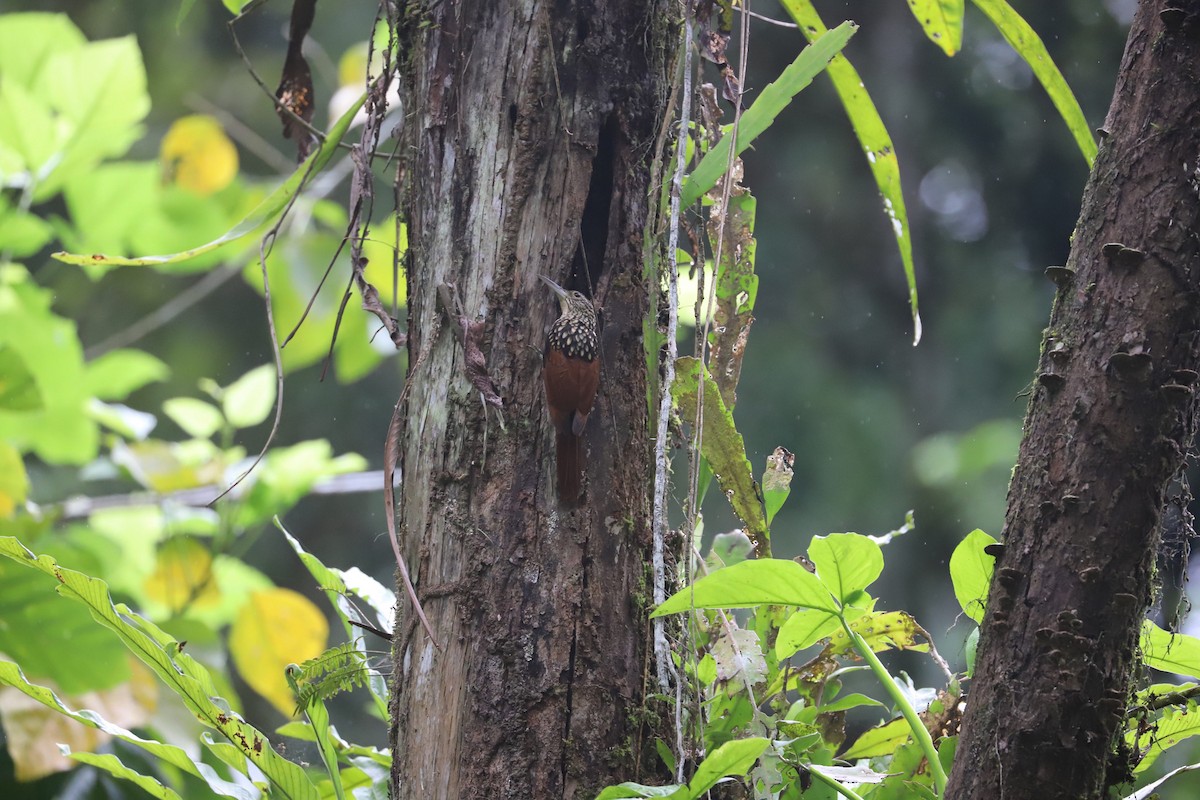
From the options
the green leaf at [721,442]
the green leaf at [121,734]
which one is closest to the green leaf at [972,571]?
the green leaf at [721,442]

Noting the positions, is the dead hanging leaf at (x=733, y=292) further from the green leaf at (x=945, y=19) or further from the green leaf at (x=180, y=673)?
the green leaf at (x=180, y=673)

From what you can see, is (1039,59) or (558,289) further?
(1039,59)

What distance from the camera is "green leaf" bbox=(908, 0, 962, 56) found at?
105 centimetres

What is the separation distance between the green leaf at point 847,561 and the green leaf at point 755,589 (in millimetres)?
21

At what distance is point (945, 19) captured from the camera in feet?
3.45

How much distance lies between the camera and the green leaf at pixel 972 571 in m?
0.83

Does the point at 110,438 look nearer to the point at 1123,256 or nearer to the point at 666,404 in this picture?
the point at 666,404

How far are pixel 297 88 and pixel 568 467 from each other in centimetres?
65

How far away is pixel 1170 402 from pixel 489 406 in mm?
524

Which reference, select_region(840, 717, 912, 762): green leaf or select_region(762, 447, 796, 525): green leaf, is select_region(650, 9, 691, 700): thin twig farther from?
select_region(840, 717, 912, 762): green leaf

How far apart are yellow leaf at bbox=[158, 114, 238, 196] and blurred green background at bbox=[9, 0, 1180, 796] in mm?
815

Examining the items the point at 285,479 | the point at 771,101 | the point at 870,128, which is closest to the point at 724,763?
the point at 771,101

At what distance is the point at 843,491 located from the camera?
4.18 metres

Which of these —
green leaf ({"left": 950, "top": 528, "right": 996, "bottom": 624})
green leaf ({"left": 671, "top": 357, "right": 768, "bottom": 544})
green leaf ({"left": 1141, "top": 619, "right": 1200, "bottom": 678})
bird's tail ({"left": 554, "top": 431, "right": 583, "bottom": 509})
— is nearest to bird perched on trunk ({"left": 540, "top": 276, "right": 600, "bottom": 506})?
bird's tail ({"left": 554, "top": 431, "right": 583, "bottom": 509})
